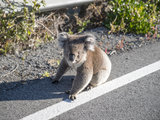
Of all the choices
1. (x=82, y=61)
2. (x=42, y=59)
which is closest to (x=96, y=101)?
(x=82, y=61)

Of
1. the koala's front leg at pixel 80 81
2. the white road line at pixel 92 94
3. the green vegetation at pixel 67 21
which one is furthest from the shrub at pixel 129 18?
the koala's front leg at pixel 80 81

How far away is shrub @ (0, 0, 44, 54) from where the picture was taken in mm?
4805

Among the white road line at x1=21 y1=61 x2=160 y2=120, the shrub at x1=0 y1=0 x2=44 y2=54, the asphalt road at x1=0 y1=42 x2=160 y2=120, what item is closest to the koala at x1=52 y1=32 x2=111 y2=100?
the white road line at x1=21 y1=61 x2=160 y2=120

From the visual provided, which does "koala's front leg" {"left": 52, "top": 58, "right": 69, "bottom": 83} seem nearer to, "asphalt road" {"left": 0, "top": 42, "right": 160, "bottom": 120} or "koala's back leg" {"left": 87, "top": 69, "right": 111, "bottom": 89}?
A: "asphalt road" {"left": 0, "top": 42, "right": 160, "bottom": 120}

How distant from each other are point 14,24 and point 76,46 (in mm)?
2040

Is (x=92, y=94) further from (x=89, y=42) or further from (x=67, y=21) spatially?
(x=67, y=21)

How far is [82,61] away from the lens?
11.9 ft

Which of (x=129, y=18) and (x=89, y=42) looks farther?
(x=129, y=18)

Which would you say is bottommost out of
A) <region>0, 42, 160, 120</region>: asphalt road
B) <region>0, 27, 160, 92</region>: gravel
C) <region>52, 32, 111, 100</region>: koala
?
<region>0, 42, 160, 120</region>: asphalt road

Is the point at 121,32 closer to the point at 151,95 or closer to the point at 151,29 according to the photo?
the point at 151,29

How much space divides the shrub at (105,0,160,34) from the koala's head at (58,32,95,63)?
259 centimetres

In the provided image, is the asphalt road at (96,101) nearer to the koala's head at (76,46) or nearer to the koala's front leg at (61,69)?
the koala's front leg at (61,69)

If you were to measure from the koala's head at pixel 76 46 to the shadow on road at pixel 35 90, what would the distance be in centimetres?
66

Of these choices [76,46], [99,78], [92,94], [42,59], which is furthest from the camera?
[42,59]
